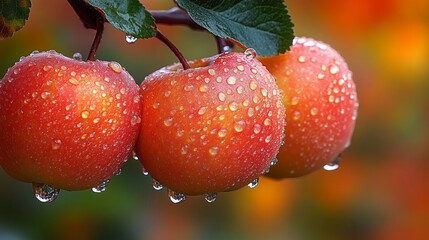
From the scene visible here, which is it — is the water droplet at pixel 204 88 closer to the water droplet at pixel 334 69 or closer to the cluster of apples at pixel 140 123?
the cluster of apples at pixel 140 123

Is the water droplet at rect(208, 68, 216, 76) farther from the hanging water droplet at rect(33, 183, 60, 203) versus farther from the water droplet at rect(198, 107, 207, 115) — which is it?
the hanging water droplet at rect(33, 183, 60, 203)

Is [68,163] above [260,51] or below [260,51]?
below

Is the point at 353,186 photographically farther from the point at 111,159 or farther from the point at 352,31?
the point at 111,159

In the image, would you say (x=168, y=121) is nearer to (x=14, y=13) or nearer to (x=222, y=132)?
(x=222, y=132)

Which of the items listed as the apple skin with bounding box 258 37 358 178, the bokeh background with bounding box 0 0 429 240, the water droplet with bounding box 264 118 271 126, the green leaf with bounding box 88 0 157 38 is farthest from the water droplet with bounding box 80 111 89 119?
the bokeh background with bounding box 0 0 429 240

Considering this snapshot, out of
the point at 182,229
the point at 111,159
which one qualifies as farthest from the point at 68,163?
the point at 182,229
